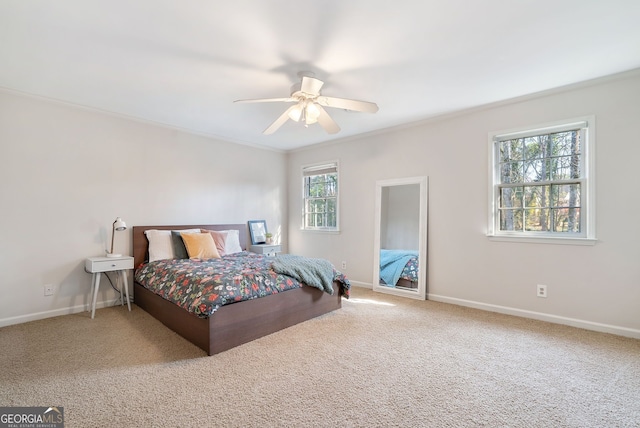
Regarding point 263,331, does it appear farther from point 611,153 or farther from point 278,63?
point 611,153

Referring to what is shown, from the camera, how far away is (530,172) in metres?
3.34

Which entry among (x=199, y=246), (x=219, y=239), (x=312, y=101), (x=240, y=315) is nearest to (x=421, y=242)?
(x=312, y=101)

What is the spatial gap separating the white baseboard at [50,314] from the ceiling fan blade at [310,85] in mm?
3547

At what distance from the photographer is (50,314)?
129 inches

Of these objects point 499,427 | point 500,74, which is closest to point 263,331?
point 499,427

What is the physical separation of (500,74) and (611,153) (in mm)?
1327

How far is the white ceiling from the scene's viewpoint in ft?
6.23

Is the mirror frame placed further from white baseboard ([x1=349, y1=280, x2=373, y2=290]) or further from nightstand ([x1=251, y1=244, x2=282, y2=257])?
nightstand ([x1=251, y1=244, x2=282, y2=257])

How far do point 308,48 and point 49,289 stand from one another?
376 cm

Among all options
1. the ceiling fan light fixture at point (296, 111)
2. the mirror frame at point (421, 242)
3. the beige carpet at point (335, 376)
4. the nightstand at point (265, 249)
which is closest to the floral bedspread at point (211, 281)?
the beige carpet at point (335, 376)

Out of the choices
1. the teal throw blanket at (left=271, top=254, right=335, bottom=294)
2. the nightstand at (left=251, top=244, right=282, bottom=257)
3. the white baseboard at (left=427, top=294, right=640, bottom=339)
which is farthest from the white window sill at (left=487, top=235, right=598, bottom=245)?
the nightstand at (left=251, top=244, right=282, bottom=257)

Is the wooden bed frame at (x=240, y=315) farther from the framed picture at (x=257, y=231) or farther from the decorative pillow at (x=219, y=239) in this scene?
the framed picture at (x=257, y=231)

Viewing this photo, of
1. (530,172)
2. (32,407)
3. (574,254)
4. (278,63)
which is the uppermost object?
(278,63)

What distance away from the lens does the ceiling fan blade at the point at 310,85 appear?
7.74ft
